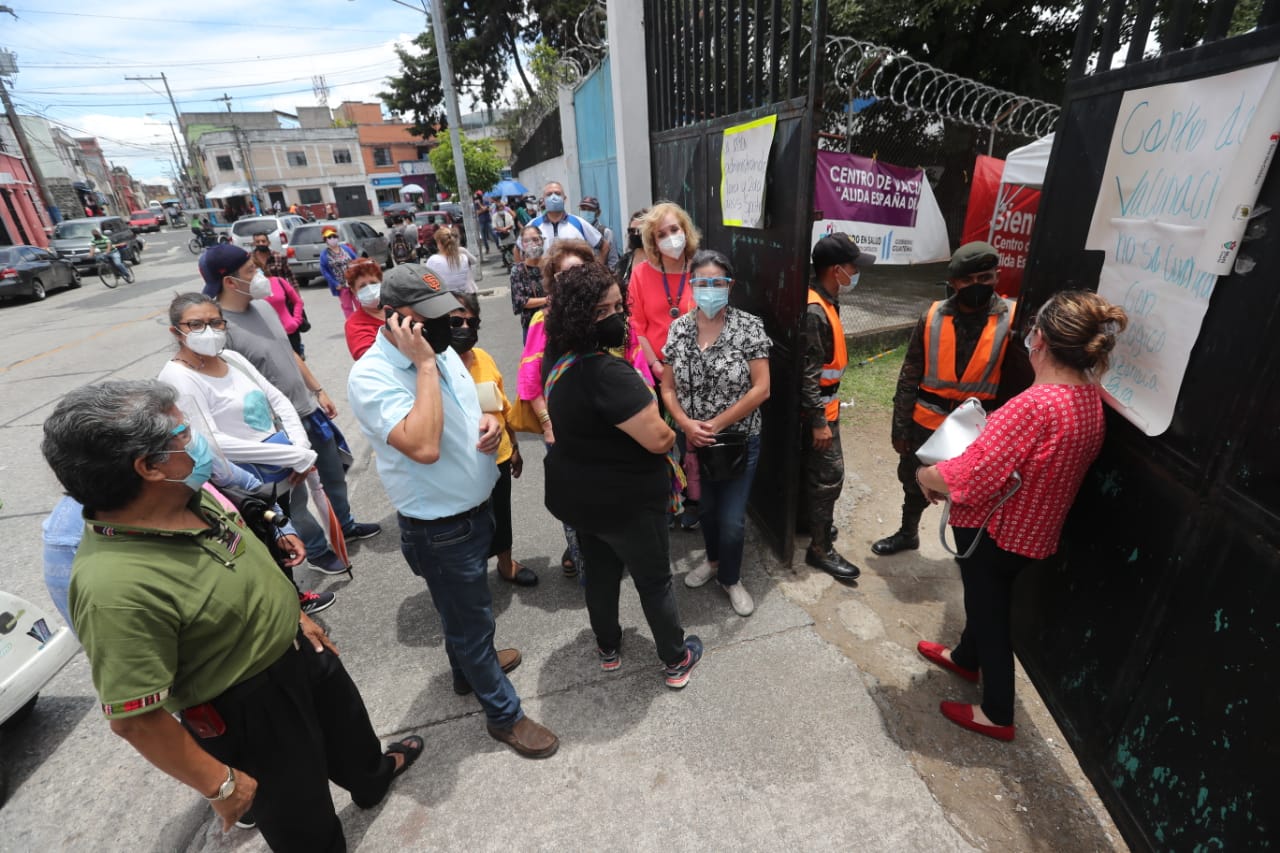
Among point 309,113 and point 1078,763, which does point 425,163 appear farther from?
point 1078,763

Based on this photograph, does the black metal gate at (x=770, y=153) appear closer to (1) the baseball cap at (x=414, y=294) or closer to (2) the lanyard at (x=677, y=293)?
(2) the lanyard at (x=677, y=293)

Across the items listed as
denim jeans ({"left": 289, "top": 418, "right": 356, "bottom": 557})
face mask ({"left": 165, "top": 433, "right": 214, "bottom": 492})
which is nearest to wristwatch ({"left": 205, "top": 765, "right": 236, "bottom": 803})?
face mask ({"left": 165, "top": 433, "right": 214, "bottom": 492})

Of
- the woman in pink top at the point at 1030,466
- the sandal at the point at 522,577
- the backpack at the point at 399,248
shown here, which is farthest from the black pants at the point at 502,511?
the backpack at the point at 399,248

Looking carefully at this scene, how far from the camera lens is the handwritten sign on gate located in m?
2.93

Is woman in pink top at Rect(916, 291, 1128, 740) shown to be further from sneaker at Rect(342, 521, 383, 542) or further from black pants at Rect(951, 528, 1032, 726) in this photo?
sneaker at Rect(342, 521, 383, 542)

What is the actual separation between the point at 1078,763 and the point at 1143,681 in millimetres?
681

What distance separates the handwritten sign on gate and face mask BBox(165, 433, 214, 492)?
256cm

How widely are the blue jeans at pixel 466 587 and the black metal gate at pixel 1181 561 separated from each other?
213 centimetres

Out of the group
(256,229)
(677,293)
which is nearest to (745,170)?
(677,293)

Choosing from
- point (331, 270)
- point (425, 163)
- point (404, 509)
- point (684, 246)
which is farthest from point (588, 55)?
point (425, 163)

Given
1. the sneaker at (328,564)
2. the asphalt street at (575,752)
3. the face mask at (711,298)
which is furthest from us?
the sneaker at (328,564)

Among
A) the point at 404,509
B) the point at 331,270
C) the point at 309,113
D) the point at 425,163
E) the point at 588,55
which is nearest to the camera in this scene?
the point at 404,509

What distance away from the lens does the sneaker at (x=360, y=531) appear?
3.98 metres

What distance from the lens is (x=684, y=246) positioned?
11.0ft
